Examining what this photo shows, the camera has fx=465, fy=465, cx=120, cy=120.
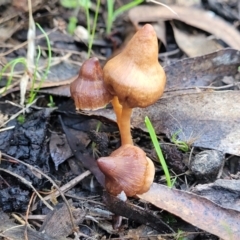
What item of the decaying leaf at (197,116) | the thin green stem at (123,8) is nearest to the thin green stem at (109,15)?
the thin green stem at (123,8)

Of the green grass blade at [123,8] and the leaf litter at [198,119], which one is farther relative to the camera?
the green grass blade at [123,8]

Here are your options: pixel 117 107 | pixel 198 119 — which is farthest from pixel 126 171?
pixel 198 119

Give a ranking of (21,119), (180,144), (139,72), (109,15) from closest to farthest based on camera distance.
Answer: (139,72) < (180,144) < (21,119) < (109,15)

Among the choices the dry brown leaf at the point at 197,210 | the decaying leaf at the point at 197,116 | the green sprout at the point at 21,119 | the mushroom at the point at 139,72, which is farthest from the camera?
the green sprout at the point at 21,119

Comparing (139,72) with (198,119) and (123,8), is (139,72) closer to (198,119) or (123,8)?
(198,119)

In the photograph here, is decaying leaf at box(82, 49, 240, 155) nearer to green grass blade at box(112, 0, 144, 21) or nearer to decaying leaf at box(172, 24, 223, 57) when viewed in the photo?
decaying leaf at box(172, 24, 223, 57)

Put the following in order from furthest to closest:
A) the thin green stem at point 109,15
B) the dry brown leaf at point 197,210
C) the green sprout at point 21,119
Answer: the thin green stem at point 109,15
the green sprout at point 21,119
the dry brown leaf at point 197,210

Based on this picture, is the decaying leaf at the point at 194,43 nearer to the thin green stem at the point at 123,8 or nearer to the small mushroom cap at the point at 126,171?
the thin green stem at the point at 123,8
